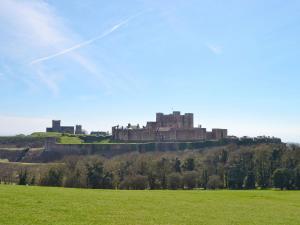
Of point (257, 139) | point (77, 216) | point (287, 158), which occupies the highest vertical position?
point (257, 139)

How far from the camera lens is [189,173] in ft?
220

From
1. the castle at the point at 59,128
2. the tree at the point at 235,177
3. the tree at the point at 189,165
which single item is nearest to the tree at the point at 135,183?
the tree at the point at 189,165

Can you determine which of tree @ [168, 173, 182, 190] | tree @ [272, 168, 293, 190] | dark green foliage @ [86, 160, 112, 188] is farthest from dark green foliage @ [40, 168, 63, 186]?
tree @ [272, 168, 293, 190]

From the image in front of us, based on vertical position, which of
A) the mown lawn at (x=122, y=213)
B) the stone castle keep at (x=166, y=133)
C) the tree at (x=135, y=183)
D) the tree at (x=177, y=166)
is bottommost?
the mown lawn at (x=122, y=213)

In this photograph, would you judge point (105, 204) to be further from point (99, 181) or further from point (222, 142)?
point (222, 142)

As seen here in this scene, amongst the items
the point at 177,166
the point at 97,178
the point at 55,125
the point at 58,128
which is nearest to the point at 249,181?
the point at 177,166

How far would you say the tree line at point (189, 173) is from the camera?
61247mm

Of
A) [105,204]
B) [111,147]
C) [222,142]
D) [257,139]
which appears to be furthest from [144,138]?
[105,204]

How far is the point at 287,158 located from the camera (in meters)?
70.6

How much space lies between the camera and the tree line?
61.2 meters

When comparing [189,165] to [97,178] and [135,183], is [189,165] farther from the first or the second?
[97,178]

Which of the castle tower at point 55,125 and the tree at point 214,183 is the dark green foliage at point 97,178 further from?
the castle tower at point 55,125

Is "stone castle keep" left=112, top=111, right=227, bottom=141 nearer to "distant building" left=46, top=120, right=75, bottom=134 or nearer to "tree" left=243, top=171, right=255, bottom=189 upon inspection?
"distant building" left=46, top=120, right=75, bottom=134

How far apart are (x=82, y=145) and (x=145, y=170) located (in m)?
66.5
